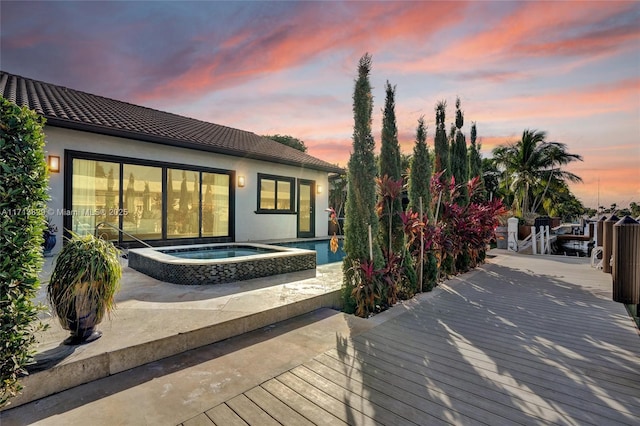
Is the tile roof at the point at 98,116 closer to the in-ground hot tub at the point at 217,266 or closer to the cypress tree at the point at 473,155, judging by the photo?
the in-ground hot tub at the point at 217,266

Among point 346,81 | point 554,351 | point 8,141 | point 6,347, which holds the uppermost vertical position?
point 346,81

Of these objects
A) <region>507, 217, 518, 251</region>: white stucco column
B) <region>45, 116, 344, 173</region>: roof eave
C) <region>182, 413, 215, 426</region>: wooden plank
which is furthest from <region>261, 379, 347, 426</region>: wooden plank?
<region>507, 217, 518, 251</region>: white stucco column

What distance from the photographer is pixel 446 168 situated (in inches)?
288

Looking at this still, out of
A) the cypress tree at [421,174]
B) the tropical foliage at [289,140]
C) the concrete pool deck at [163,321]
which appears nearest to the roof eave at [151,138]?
the concrete pool deck at [163,321]

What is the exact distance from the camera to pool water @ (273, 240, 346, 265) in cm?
881

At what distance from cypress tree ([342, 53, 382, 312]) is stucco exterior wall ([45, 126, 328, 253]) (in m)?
6.95

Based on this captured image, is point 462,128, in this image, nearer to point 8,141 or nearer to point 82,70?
point 8,141

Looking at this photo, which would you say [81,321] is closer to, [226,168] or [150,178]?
[150,178]

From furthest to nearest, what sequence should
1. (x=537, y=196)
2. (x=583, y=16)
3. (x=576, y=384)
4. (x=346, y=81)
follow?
(x=537, y=196) < (x=583, y=16) < (x=346, y=81) < (x=576, y=384)

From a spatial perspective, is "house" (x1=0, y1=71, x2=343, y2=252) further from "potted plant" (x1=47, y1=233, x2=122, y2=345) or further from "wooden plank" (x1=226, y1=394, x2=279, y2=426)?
"wooden plank" (x1=226, y1=394, x2=279, y2=426)

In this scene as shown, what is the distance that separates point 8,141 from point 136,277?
4.08 m

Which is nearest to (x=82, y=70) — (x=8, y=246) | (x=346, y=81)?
(x=346, y=81)

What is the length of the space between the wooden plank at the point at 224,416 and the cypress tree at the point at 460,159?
7967 mm

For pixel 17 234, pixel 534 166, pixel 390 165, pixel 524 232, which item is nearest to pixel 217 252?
pixel 390 165
